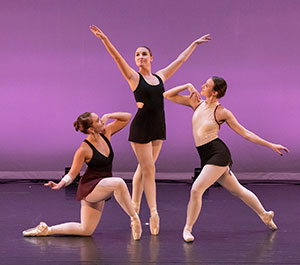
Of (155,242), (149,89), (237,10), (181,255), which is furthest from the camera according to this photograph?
(237,10)

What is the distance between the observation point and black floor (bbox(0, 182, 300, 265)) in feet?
12.3

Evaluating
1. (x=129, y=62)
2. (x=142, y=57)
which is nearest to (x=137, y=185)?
(x=142, y=57)

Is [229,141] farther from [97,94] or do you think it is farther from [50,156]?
[50,156]

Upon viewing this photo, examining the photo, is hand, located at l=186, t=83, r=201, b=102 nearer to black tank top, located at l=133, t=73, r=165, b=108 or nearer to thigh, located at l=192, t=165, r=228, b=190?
black tank top, located at l=133, t=73, r=165, b=108

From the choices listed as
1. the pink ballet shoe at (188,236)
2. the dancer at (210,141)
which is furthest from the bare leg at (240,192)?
the pink ballet shoe at (188,236)

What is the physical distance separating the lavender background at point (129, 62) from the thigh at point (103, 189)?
3479 millimetres

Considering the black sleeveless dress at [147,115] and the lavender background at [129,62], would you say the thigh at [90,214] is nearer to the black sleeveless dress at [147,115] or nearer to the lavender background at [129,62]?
the black sleeveless dress at [147,115]

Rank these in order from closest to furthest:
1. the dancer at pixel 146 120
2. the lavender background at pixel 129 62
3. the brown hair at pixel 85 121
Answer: the brown hair at pixel 85 121 → the dancer at pixel 146 120 → the lavender background at pixel 129 62

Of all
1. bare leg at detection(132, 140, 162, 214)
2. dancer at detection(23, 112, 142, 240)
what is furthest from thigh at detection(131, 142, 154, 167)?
dancer at detection(23, 112, 142, 240)

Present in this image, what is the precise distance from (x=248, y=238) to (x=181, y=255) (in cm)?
78

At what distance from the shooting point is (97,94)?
7.64 meters

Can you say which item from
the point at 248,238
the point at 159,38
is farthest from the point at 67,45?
the point at 248,238

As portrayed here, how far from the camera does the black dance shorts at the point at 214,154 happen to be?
4.35m

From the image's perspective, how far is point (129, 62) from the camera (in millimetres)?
7613
